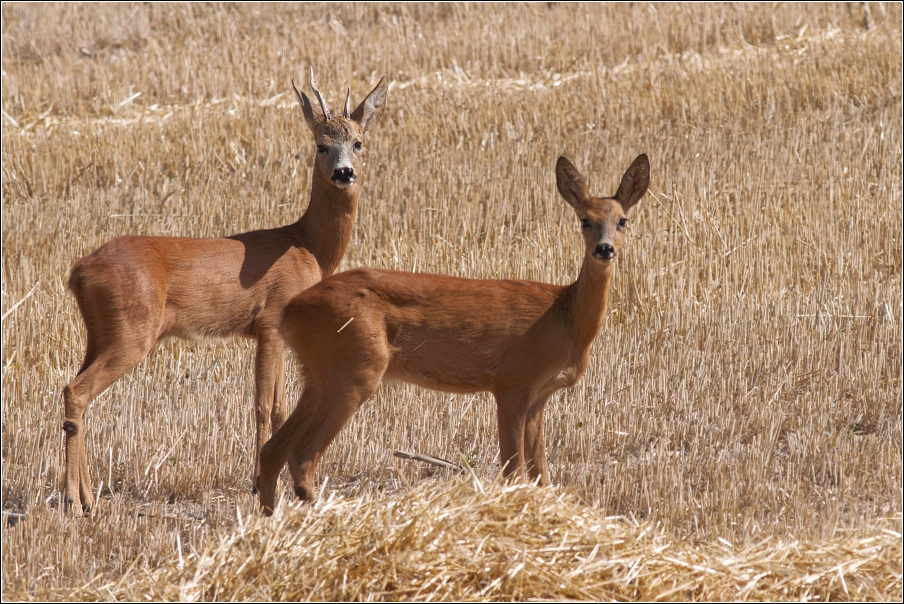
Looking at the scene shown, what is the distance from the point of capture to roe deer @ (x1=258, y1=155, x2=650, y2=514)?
536 centimetres

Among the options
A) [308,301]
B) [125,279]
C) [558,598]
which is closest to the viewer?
[558,598]

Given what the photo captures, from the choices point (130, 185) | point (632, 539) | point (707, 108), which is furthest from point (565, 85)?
point (632, 539)

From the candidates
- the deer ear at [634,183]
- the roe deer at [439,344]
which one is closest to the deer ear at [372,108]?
the roe deer at [439,344]

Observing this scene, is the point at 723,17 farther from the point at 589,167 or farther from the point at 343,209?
the point at 343,209

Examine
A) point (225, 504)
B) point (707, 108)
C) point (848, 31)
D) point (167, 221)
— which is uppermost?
point (848, 31)

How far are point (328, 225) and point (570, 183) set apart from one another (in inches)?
67.4

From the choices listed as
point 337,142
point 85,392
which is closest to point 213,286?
point 85,392

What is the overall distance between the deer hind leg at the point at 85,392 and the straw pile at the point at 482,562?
→ 1.28 metres

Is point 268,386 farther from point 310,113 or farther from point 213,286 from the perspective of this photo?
point 310,113

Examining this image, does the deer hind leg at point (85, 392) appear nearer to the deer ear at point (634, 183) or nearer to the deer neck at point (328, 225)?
the deer neck at point (328, 225)

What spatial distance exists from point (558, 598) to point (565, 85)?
10.9 m

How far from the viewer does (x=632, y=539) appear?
14.9 ft

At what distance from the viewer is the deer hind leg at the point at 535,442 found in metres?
5.59

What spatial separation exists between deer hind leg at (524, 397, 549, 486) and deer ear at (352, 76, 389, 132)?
2.44 metres
